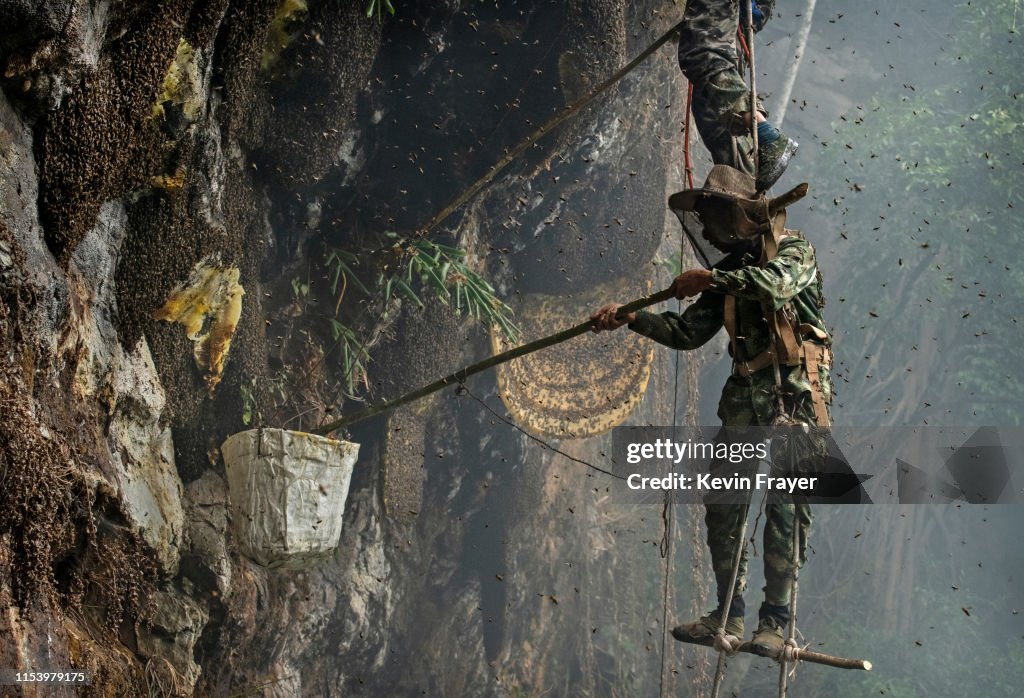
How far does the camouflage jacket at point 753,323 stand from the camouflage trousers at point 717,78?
1.86ft

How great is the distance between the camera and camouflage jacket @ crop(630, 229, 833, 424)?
13.8 ft

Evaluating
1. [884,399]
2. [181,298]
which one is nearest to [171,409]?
[181,298]

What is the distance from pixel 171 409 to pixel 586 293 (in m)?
4.00

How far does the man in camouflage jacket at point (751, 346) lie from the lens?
14.0 feet

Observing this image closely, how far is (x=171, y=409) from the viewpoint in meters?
5.10

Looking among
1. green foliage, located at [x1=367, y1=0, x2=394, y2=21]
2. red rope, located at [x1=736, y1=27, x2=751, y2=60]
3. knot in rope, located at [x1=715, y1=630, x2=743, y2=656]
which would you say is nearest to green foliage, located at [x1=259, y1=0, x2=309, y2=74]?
green foliage, located at [x1=367, y1=0, x2=394, y2=21]

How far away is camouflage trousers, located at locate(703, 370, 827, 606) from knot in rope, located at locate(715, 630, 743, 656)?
0.20 meters

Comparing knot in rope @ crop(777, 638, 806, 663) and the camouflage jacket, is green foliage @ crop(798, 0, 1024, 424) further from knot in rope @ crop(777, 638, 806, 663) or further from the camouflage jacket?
knot in rope @ crop(777, 638, 806, 663)

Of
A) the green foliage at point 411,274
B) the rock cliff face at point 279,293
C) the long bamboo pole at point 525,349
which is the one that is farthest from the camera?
the green foliage at point 411,274

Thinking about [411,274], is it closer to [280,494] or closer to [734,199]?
[280,494]

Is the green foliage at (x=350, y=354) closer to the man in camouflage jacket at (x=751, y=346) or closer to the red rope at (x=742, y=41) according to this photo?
the man in camouflage jacket at (x=751, y=346)

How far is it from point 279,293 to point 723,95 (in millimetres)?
2579

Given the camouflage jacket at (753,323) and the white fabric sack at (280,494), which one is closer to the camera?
the camouflage jacket at (753,323)

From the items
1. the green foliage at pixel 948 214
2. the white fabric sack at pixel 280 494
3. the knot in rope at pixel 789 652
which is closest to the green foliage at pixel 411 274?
the white fabric sack at pixel 280 494
